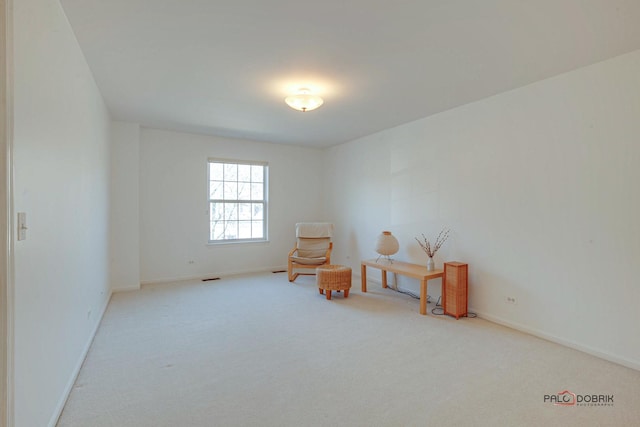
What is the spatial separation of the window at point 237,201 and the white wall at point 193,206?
0.14 meters

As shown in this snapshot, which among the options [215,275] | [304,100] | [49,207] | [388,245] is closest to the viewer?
[49,207]

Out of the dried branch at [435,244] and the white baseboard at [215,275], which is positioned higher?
the dried branch at [435,244]

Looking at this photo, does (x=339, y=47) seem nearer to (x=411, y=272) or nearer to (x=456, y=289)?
(x=411, y=272)

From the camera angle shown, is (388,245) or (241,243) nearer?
(388,245)

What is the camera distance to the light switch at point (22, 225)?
1.33 m

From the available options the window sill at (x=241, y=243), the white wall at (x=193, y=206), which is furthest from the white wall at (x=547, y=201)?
the window sill at (x=241, y=243)

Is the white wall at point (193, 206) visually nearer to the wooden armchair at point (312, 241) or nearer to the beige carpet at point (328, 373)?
the wooden armchair at point (312, 241)

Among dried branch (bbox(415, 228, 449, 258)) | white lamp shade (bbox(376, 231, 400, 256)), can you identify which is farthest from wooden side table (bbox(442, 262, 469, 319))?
white lamp shade (bbox(376, 231, 400, 256))

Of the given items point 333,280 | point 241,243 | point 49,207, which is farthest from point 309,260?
point 49,207

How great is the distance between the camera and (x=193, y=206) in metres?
5.36

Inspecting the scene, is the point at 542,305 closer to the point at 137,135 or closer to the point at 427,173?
the point at 427,173
